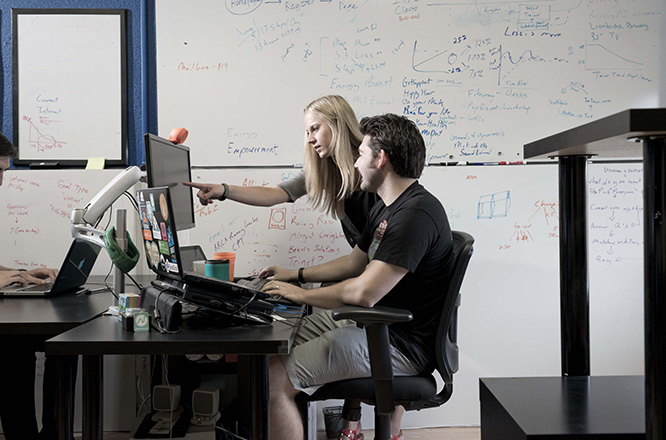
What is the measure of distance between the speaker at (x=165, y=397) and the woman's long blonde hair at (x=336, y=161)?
957 mm

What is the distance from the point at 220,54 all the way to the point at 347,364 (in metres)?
1.78

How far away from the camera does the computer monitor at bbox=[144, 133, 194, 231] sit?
72.6 inches

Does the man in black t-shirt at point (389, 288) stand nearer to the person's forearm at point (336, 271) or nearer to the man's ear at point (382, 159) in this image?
the man's ear at point (382, 159)

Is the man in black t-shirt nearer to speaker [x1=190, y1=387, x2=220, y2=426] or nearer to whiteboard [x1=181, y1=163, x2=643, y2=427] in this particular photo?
speaker [x1=190, y1=387, x2=220, y2=426]

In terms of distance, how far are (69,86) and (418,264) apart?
2.09 meters

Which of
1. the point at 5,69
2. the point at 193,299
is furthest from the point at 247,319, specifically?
the point at 5,69

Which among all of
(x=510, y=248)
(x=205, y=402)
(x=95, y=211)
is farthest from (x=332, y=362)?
(x=510, y=248)

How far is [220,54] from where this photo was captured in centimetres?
271

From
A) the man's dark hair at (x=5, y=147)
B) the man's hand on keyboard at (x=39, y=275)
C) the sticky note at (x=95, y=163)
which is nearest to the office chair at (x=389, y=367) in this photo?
the man's hand on keyboard at (x=39, y=275)

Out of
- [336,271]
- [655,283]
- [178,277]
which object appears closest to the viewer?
[655,283]

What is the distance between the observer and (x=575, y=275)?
116 centimetres

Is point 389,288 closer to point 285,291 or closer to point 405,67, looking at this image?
point 285,291

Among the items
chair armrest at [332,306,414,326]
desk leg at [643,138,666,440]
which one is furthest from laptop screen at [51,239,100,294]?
desk leg at [643,138,666,440]

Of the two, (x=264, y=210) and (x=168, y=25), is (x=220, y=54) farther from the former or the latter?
(x=264, y=210)
